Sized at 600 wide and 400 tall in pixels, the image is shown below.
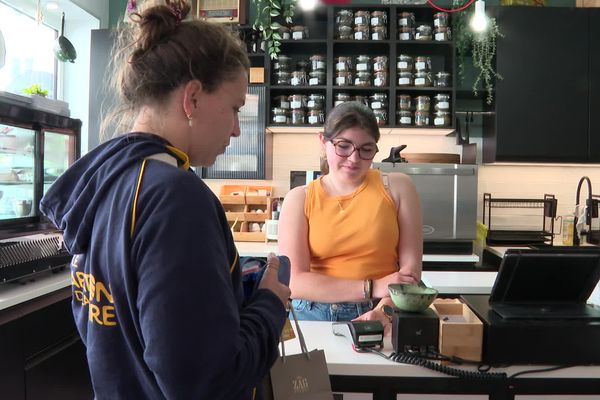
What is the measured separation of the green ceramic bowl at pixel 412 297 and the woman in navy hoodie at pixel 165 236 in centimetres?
53

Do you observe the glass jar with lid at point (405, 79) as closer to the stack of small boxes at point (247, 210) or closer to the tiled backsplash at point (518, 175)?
the tiled backsplash at point (518, 175)

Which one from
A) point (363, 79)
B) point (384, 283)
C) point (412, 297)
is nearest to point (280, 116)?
point (363, 79)

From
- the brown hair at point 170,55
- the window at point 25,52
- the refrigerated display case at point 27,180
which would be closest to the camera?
the brown hair at point 170,55

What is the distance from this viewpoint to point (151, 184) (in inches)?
27.6

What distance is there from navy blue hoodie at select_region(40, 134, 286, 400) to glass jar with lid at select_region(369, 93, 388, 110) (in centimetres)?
287

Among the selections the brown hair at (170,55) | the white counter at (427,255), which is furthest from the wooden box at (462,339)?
the white counter at (427,255)

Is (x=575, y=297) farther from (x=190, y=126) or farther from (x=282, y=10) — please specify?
(x=282, y=10)

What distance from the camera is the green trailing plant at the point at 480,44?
3.46 m

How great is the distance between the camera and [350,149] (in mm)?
1727

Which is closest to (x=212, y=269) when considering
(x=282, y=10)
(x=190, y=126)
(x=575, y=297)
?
(x=190, y=126)

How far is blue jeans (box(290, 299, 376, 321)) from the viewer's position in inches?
67.3

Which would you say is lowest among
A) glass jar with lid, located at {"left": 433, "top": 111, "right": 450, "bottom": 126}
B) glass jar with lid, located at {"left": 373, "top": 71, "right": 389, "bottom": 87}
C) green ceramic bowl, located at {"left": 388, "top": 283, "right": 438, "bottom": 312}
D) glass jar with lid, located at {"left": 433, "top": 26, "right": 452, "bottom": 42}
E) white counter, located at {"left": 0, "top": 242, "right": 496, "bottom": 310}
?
white counter, located at {"left": 0, "top": 242, "right": 496, "bottom": 310}

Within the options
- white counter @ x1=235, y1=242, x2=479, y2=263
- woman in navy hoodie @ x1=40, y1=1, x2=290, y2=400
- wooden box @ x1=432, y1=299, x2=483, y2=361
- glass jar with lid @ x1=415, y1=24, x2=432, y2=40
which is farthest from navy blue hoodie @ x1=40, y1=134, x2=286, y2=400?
glass jar with lid @ x1=415, y1=24, x2=432, y2=40

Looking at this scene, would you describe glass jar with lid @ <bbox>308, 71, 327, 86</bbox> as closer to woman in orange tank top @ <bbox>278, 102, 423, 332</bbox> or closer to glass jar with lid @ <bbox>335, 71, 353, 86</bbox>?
glass jar with lid @ <bbox>335, 71, 353, 86</bbox>
